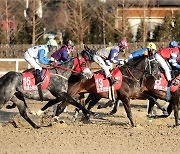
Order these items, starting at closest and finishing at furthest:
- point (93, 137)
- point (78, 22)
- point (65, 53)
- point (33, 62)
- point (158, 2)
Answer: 1. point (93, 137)
2. point (33, 62)
3. point (65, 53)
4. point (78, 22)
5. point (158, 2)

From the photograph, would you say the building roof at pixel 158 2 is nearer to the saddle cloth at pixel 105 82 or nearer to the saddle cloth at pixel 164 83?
the saddle cloth at pixel 164 83

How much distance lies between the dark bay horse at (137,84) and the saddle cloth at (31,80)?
0.84 m

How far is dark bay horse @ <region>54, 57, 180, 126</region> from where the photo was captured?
11377mm

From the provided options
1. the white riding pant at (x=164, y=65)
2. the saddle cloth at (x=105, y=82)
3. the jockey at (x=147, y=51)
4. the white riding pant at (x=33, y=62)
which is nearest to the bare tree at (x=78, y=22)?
the jockey at (x=147, y=51)

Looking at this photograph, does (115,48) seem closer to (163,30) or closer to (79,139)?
(79,139)

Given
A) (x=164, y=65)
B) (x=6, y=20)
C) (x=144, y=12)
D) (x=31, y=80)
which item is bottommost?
(x=31, y=80)

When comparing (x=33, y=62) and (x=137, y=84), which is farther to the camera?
(x=137, y=84)

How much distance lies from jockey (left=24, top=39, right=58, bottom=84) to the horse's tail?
42 centimetres

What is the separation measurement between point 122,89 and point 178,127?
4.76 ft

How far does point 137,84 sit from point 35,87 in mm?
2296

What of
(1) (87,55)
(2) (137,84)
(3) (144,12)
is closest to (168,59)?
(2) (137,84)

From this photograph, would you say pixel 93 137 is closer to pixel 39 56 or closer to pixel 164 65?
pixel 39 56

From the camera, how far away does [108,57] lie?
11688 mm

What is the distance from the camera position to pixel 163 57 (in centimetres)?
1173
